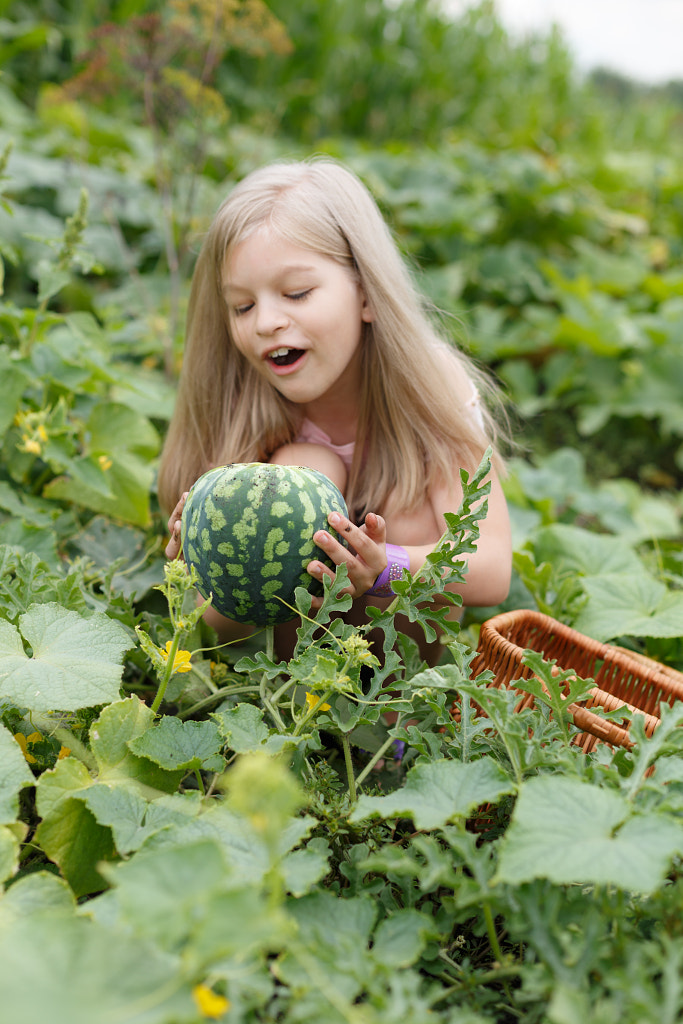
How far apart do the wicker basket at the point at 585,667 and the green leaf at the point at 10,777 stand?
0.94 meters

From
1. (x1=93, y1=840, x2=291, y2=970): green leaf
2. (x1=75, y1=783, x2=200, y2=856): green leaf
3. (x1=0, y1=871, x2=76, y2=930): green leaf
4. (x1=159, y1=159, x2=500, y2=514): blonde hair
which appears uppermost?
(x1=159, y1=159, x2=500, y2=514): blonde hair

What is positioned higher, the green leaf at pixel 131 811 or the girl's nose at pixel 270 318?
the girl's nose at pixel 270 318

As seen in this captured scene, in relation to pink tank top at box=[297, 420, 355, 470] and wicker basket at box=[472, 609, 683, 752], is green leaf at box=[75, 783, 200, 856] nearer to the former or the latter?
wicker basket at box=[472, 609, 683, 752]

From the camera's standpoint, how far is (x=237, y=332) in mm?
2084

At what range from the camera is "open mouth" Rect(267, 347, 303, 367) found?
6.68ft

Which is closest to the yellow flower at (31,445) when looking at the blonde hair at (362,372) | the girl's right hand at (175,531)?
the blonde hair at (362,372)

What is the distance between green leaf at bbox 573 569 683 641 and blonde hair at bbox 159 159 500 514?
20.9 inches

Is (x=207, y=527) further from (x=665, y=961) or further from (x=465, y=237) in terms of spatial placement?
(x=465, y=237)

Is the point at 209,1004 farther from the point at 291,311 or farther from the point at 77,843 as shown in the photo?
the point at 291,311

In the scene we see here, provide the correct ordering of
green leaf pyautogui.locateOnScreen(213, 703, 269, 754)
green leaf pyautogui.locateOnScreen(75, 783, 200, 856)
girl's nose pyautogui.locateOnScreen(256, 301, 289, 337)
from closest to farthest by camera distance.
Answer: green leaf pyautogui.locateOnScreen(75, 783, 200, 856), green leaf pyautogui.locateOnScreen(213, 703, 269, 754), girl's nose pyautogui.locateOnScreen(256, 301, 289, 337)

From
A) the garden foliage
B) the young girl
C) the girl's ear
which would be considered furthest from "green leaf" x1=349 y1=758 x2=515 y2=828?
the girl's ear

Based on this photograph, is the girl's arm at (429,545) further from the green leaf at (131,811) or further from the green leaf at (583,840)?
the green leaf at (583,840)

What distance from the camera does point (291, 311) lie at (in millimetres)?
1979

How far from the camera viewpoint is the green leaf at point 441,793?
4.09ft
